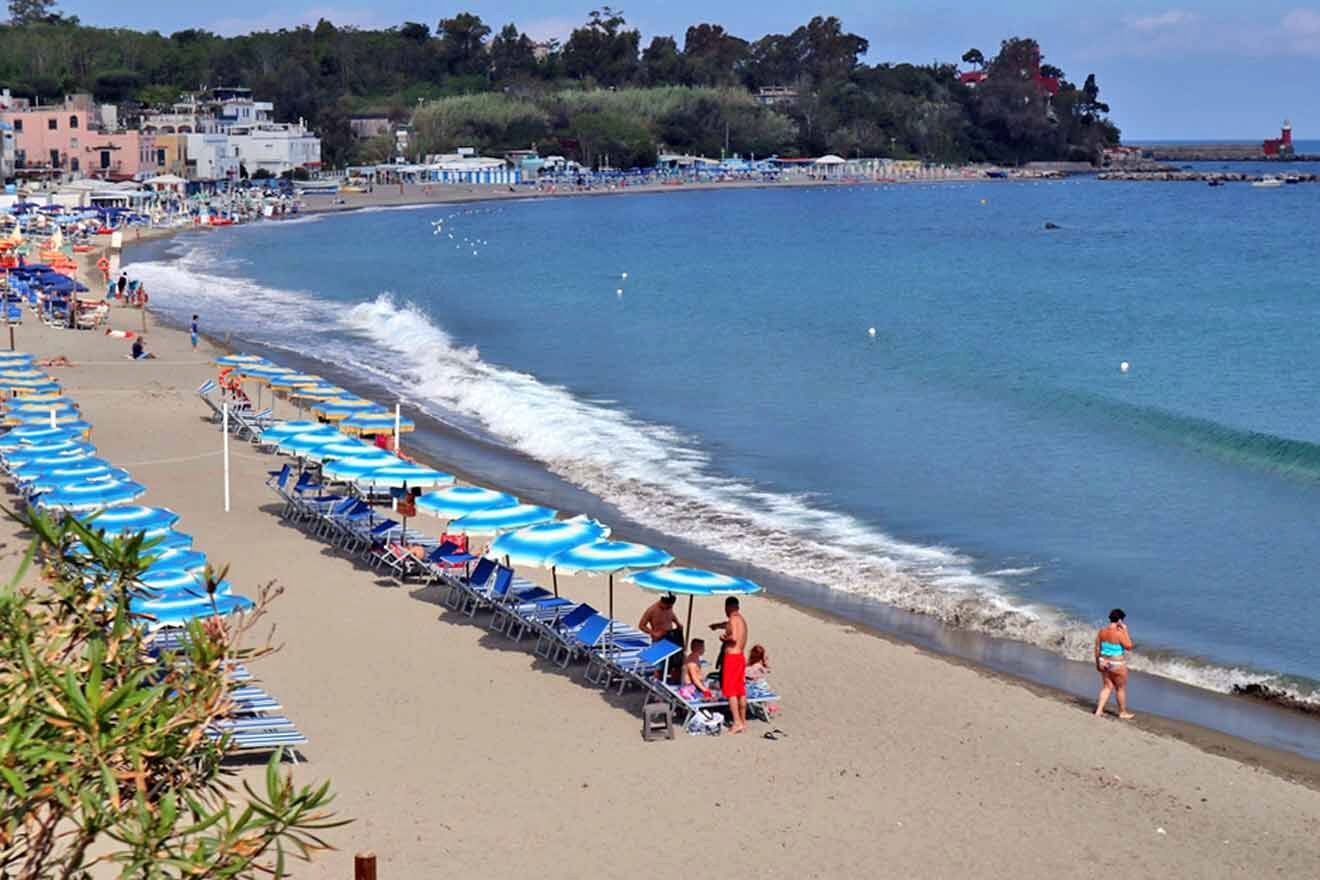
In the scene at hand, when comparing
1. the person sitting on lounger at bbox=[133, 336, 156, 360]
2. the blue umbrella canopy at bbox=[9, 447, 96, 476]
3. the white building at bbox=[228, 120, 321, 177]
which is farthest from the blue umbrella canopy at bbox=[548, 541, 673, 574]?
the white building at bbox=[228, 120, 321, 177]

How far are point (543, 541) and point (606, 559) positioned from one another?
0.71 meters

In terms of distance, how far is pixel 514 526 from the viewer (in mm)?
15445

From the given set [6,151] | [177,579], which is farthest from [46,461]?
[6,151]

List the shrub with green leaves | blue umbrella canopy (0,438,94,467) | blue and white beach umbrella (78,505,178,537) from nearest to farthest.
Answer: the shrub with green leaves < blue and white beach umbrella (78,505,178,537) < blue umbrella canopy (0,438,94,467)

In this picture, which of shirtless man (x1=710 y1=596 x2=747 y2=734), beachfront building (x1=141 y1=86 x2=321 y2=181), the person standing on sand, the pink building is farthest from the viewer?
beachfront building (x1=141 y1=86 x2=321 y2=181)

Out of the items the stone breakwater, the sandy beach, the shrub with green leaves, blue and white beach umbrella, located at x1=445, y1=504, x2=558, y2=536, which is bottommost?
the stone breakwater

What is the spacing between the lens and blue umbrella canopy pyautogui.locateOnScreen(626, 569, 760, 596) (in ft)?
43.2

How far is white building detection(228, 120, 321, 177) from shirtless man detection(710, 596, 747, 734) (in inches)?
4106

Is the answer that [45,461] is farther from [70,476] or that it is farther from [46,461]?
[70,476]

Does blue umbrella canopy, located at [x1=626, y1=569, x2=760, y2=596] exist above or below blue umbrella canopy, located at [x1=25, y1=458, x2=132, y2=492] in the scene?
above

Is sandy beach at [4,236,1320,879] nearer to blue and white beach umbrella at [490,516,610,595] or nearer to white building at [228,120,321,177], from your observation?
blue and white beach umbrella at [490,516,610,595]

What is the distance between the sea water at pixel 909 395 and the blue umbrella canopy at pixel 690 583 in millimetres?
3874

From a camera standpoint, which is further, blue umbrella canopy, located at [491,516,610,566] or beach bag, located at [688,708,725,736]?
blue umbrella canopy, located at [491,516,610,566]

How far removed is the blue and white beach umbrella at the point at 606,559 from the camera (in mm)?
13789
